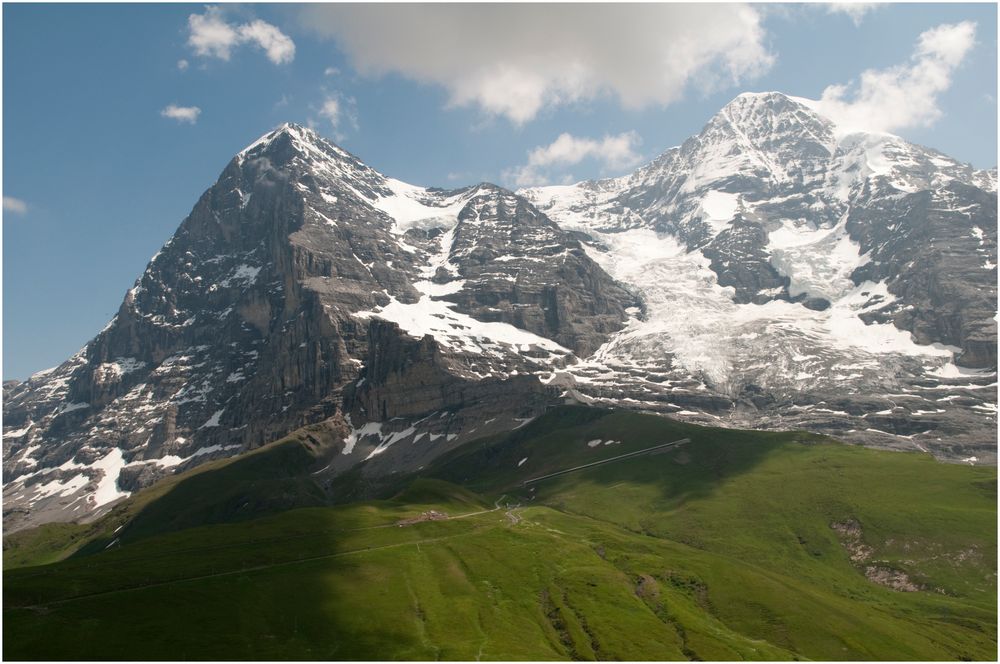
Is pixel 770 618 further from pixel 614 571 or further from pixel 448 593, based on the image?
pixel 448 593

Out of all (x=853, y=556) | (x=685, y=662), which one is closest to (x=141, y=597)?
(x=685, y=662)

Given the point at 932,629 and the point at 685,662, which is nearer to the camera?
the point at 685,662

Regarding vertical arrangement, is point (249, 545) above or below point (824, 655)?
above

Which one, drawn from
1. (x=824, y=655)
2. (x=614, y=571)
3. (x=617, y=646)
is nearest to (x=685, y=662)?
(x=617, y=646)

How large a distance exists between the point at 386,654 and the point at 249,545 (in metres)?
60.6

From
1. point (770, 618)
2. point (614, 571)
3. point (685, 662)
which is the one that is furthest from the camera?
point (614, 571)

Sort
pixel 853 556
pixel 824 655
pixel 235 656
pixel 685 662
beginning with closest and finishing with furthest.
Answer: pixel 235 656 → pixel 685 662 → pixel 824 655 → pixel 853 556

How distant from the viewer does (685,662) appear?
366 feet

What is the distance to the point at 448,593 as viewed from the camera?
435ft

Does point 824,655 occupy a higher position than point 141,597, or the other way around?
point 141,597

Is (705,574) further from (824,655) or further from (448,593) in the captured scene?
Result: (448,593)

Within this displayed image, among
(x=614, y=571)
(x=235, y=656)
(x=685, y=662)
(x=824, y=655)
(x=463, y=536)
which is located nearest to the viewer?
(x=235, y=656)

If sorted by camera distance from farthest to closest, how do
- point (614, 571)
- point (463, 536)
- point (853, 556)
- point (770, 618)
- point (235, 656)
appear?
point (853, 556), point (463, 536), point (614, 571), point (770, 618), point (235, 656)

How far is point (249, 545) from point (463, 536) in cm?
4499
